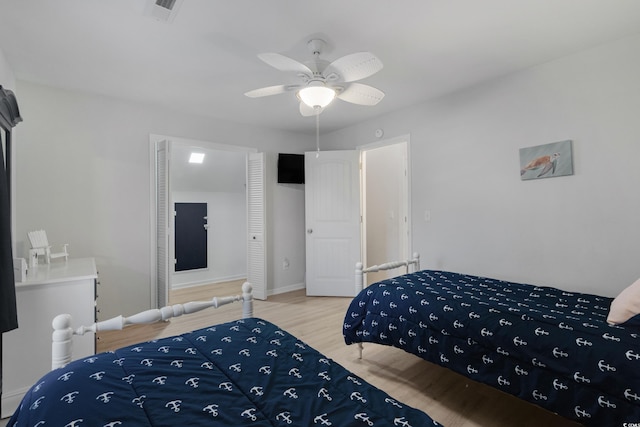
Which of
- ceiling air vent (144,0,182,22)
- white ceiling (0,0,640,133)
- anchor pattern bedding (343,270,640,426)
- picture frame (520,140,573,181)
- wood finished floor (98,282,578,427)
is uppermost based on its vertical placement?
white ceiling (0,0,640,133)

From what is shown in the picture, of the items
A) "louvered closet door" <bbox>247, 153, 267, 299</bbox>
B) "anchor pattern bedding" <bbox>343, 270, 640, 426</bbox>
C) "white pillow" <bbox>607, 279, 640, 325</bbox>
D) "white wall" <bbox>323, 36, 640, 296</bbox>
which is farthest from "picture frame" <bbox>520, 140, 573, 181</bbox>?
"louvered closet door" <bbox>247, 153, 267, 299</bbox>

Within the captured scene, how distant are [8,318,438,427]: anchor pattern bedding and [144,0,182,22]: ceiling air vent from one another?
6.25 ft

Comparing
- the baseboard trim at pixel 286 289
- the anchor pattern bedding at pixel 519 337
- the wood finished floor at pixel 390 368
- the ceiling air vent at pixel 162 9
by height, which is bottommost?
the wood finished floor at pixel 390 368

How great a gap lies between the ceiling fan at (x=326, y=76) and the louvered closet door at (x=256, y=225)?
2088mm

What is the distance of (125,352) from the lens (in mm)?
1289

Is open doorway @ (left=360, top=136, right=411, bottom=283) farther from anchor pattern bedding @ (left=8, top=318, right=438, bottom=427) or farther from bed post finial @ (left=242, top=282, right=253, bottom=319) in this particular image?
anchor pattern bedding @ (left=8, top=318, right=438, bottom=427)

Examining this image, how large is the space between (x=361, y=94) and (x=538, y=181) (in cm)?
179

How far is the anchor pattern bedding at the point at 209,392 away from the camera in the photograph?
885 millimetres

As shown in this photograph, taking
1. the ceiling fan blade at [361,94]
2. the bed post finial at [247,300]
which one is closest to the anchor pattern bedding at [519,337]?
the bed post finial at [247,300]

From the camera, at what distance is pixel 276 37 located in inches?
84.9

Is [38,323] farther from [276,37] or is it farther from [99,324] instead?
[276,37]

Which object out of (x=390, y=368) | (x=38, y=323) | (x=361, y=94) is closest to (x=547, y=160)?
(x=361, y=94)

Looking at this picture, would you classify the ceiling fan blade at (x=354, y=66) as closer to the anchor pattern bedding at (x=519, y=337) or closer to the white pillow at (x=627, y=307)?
the anchor pattern bedding at (x=519, y=337)

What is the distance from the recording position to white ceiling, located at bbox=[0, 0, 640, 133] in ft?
6.11
